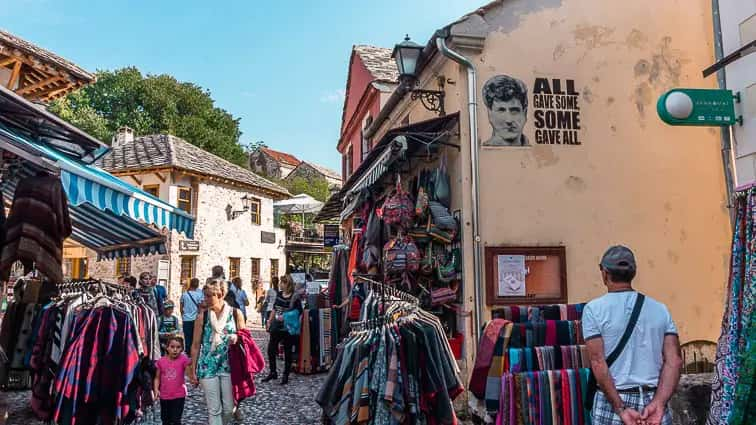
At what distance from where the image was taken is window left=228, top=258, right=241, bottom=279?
26442mm

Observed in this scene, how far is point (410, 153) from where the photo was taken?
27.2 ft

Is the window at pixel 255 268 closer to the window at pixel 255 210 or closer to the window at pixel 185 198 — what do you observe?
the window at pixel 255 210

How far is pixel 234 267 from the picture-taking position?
26.7 metres

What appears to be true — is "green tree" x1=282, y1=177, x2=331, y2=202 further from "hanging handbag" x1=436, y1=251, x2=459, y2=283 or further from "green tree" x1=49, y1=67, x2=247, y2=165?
"hanging handbag" x1=436, y1=251, x2=459, y2=283

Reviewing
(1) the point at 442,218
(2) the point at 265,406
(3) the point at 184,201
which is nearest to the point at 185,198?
(3) the point at 184,201

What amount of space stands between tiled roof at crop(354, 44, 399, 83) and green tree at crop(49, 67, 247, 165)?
23.1 m

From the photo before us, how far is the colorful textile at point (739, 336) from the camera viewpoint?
302 centimetres

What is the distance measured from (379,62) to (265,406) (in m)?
10.4

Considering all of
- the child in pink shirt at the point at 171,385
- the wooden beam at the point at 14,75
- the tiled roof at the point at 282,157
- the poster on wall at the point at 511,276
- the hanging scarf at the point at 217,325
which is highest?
the tiled roof at the point at 282,157

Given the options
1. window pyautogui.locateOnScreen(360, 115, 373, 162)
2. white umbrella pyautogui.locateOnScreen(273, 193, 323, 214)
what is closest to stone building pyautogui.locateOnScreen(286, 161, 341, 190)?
white umbrella pyautogui.locateOnScreen(273, 193, 323, 214)

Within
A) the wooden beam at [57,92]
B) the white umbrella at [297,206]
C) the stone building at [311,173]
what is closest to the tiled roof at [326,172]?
the stone building at [311,173]

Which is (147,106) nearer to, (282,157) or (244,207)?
(244,207)

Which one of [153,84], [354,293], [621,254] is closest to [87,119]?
[153,84]

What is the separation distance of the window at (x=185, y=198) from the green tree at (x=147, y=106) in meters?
13.7
